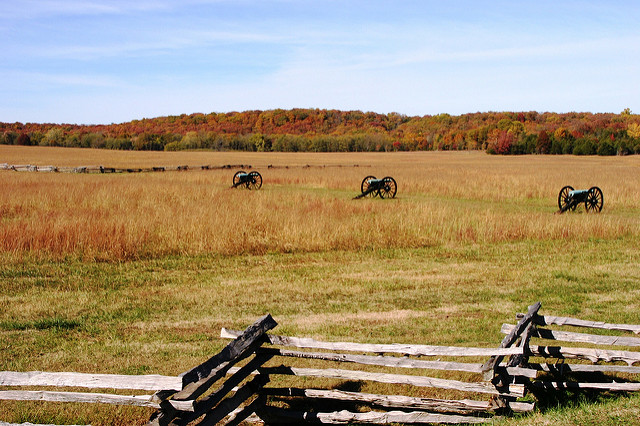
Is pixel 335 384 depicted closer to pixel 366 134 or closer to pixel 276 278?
pixel 276 278

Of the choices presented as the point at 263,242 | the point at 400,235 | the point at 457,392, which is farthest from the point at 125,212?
the point at 457,392

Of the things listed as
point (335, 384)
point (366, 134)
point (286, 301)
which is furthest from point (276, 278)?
point (366, 134)

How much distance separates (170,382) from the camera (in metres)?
3.87

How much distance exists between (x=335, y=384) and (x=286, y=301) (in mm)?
3534

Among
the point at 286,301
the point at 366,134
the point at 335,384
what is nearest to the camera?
the point at 335,384

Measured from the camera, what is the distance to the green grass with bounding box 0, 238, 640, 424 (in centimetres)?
668

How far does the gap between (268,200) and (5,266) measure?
10.8 metres

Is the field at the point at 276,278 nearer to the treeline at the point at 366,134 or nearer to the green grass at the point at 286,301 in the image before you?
the green grass at the point at 286,301

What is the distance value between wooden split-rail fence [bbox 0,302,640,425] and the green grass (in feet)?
1.23

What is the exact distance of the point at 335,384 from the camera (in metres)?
6.00

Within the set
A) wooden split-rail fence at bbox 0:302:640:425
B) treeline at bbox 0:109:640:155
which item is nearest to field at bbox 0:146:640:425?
wooden split-rail fence at bbox 0:302:640:425

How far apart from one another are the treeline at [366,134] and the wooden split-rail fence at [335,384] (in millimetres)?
84040

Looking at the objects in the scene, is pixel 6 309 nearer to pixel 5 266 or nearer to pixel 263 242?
pixel 5 266

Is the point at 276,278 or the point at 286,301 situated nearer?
the point at 286,301
